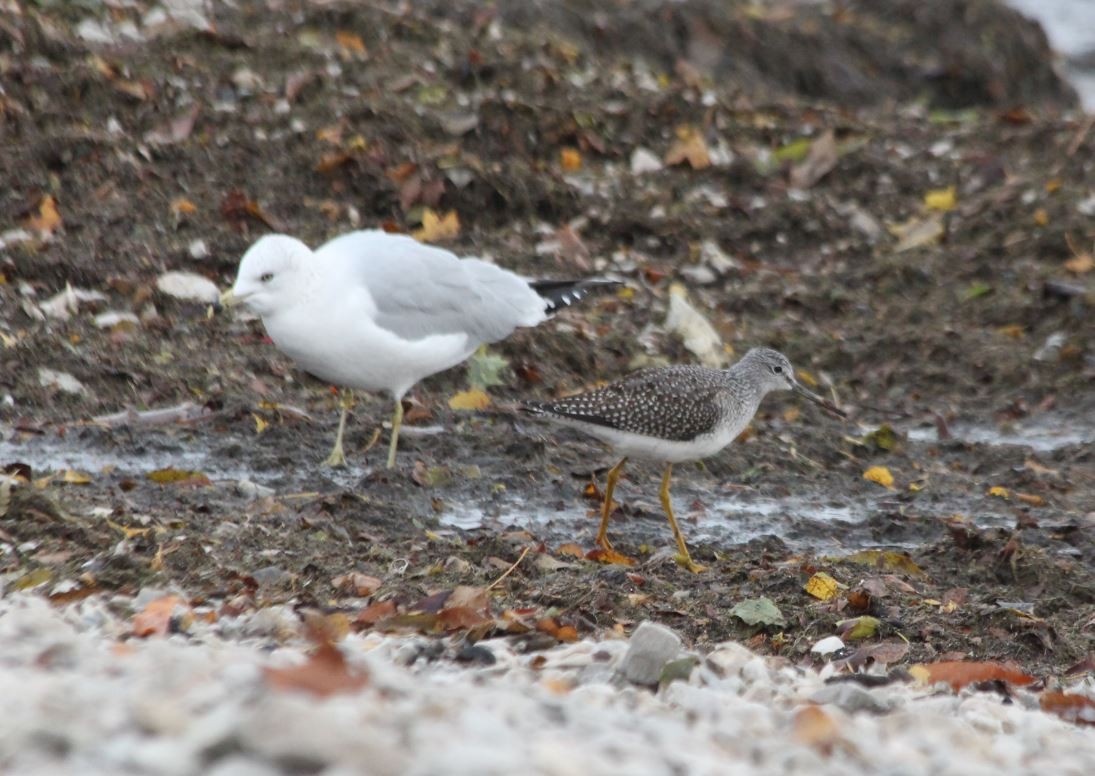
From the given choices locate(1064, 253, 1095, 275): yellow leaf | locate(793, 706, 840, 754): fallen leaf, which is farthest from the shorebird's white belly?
locate(1064, 253, 1095, 275): yellow leaf

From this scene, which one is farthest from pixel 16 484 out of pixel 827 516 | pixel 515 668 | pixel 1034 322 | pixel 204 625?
pixel 1034 322

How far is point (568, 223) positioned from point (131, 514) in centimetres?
482

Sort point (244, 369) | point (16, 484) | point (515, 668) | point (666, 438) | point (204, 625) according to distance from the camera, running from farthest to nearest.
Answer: point (244, 369), point (666, 438), point (16, 484), point (204, 625), point (515, 668)

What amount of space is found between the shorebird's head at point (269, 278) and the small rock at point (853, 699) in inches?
123

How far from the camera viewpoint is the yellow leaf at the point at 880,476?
785 centimetres

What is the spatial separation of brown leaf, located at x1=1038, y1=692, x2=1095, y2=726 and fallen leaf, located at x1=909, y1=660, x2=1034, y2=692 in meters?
0.16

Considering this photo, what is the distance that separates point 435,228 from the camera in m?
9.82

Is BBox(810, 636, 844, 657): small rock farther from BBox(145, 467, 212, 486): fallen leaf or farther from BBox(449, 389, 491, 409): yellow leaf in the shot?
BBox(449, 389, 491, 409): yellow leaf

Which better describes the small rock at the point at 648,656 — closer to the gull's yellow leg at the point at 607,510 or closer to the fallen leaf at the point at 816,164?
the gull's yellow leg at the point at 607,510

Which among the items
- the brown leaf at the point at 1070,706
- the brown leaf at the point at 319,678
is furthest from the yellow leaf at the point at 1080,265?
the brown leaf at the point at 319,678

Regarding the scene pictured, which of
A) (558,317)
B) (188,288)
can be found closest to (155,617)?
(188,288)

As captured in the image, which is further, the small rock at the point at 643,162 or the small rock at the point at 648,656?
the small rock at the point at 643,162

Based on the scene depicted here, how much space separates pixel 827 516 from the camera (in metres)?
7.41

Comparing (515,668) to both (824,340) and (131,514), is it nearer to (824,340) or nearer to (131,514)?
(131,514)
